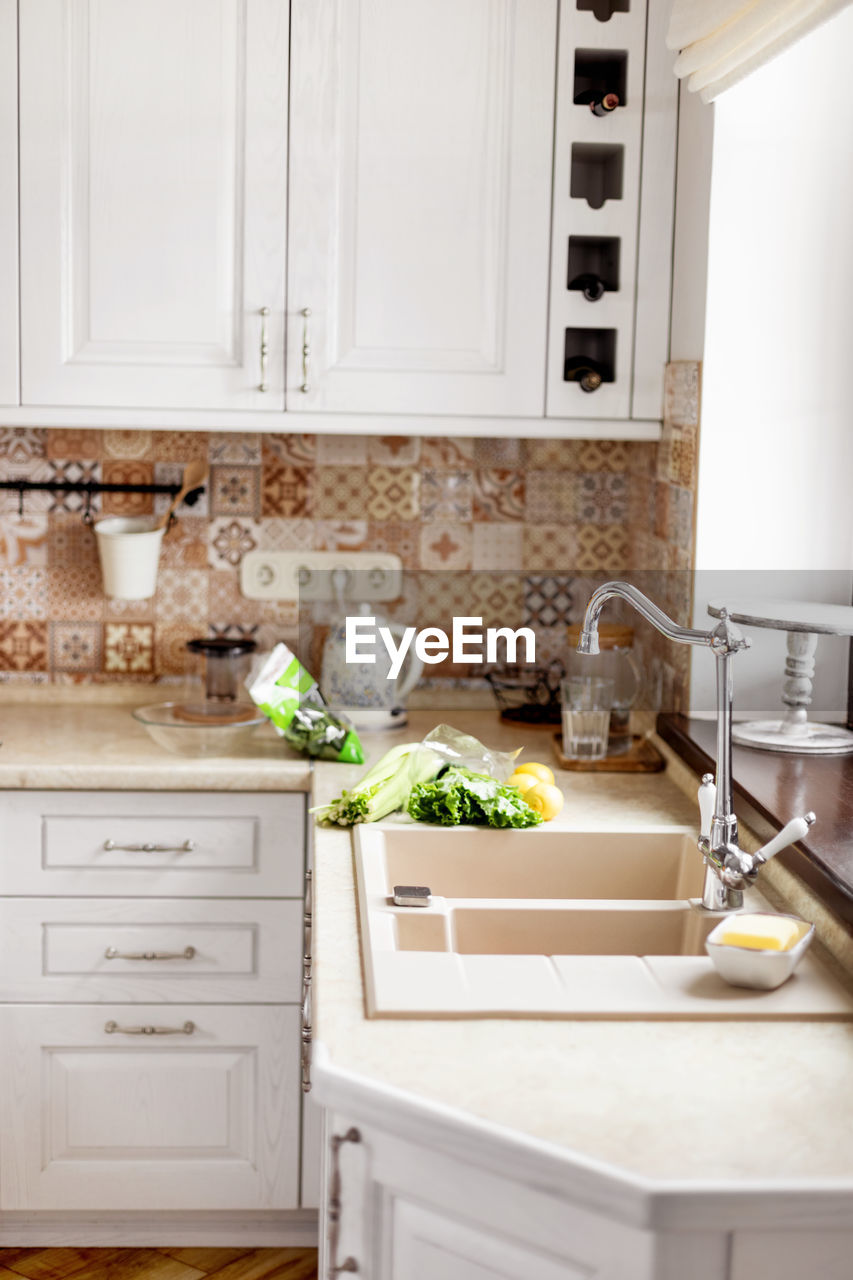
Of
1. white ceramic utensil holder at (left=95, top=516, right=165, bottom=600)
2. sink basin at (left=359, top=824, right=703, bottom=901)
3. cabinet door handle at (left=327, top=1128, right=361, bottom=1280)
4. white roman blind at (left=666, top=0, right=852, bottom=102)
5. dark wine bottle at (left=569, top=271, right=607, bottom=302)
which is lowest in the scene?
cabinet door handle at (left=327, top=1128, right=361, bottom=1280)

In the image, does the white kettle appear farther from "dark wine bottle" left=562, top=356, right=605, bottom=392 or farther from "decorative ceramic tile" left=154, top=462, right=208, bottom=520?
"dark wine bottle" left=562, top=356, right=605, bottom=392

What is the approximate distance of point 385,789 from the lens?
6.38 feet

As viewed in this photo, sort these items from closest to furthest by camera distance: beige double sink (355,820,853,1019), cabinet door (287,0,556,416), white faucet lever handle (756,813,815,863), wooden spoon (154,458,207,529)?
1. beige double sink (355,820,853,1019)
2. white faucet lever handle (756,813,815,863)
3. cabinet door (287,0,556,416)
4. wooden spoon (154,458,207,529)

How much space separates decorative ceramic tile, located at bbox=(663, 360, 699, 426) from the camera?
7.33 ft

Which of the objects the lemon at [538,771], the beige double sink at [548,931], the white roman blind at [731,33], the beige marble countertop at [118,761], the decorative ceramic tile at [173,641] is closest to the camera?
the beige double sink at [548,931]

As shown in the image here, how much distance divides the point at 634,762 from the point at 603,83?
1220mm

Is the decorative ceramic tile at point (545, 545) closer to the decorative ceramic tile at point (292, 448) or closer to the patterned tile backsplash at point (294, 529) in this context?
the patterned tile backsplash at point (294, 529)

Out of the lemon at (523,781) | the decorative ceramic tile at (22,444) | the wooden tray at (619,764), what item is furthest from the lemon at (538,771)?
the decorative ceramic tile at (22,444)

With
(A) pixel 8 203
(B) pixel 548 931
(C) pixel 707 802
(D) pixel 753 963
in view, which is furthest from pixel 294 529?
(D) pixel 753 963

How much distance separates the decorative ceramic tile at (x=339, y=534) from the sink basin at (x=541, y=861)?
3.17 feet

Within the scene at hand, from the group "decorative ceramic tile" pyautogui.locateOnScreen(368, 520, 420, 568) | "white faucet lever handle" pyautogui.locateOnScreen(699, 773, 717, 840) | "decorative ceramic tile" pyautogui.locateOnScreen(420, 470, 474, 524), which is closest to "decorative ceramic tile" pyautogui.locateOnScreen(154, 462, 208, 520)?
"decorative ceramic tile" pyautogui.locateOnScreen(368, 520, 420, 568)

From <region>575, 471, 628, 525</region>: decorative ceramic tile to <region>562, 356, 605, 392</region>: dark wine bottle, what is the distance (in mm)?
381

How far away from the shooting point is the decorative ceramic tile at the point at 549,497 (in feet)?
9.01

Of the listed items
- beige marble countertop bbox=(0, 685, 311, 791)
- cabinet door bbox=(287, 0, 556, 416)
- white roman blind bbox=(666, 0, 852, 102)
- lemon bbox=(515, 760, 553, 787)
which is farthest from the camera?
cabinet door bbox=(287, 0, 556, 416)
